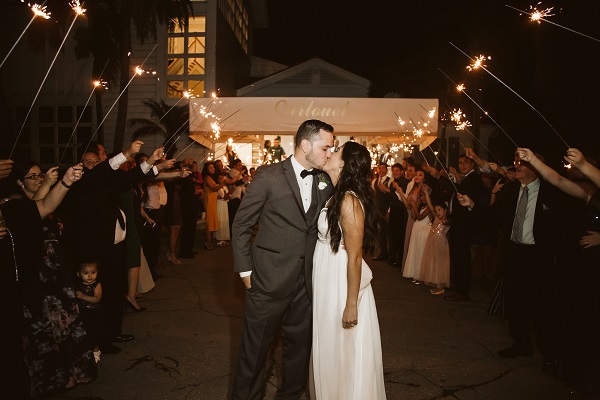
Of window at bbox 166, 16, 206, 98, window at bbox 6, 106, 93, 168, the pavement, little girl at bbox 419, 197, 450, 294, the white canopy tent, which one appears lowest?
the pavement

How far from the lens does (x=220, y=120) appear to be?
38.6 ft

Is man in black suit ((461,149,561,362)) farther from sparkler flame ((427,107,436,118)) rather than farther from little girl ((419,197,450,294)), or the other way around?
sparkler flame ((427,107,436,118))

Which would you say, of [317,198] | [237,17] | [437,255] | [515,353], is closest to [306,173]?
[317,198]

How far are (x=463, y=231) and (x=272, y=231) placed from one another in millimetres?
4640

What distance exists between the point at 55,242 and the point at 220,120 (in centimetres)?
802

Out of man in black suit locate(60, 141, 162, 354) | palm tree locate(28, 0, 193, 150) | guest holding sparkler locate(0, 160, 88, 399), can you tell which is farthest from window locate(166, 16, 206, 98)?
guest holding sparkler locate(0, 160, 88, 399)

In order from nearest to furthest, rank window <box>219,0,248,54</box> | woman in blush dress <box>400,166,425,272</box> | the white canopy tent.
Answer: woman in blush dress <box>400,166,425,272</box>
the white canopy tent
window <box>219,0,248,54</box>

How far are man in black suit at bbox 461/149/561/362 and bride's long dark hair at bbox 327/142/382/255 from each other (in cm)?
224

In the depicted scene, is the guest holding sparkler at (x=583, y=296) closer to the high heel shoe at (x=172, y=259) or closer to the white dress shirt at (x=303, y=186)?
the white dress shirt at (x=303, y=186)

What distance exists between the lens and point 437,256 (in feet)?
25.9

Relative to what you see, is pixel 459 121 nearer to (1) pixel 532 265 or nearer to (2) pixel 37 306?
(1) pixel 532 265

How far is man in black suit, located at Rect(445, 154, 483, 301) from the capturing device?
723 cm

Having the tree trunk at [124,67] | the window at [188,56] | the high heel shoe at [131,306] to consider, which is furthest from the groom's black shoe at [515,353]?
the window at [188,56]

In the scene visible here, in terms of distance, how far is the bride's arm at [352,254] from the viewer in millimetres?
3336
